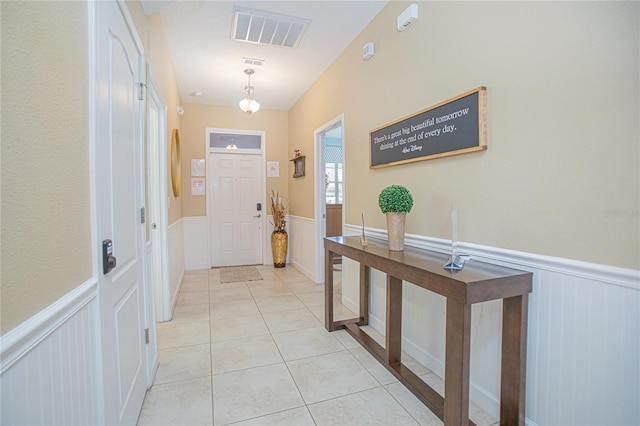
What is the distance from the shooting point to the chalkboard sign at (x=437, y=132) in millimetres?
1750

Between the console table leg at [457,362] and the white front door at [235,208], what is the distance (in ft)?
14.8

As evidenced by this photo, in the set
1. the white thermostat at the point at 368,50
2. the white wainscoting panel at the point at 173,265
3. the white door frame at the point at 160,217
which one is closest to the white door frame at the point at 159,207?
the white door frame at the point at 160,217

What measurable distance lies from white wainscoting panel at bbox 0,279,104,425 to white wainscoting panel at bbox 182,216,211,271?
13.9ft

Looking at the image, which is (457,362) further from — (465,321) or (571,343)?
(571,343)

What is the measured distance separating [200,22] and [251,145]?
9.15 ft

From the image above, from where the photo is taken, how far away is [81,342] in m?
1.02

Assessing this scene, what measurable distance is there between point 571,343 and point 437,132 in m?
1.31

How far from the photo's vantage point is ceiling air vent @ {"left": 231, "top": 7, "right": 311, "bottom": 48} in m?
2.71

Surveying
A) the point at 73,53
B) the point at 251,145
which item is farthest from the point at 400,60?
the point at 251,145

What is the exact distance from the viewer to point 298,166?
5.00m

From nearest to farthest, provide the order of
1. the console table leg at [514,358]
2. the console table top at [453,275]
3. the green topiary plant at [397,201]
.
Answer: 1. the console table top at [453,275]
2. the console table leg at [514,358]
3. the green topiary plant at [397,201]

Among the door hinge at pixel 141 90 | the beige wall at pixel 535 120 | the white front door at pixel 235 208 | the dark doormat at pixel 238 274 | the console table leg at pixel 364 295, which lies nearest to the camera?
the beige wall at pixel 535 120

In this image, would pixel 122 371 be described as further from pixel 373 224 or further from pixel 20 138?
pixel 373 224

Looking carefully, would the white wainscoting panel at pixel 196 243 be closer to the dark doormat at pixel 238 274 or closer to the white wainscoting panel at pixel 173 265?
the dark doormat at pixel 238 274
